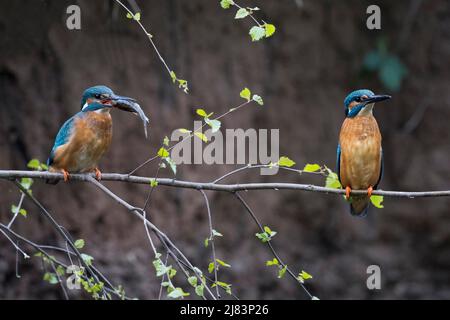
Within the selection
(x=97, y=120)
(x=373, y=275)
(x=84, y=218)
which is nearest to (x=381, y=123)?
(x=373, y=275)

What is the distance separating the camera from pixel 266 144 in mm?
6000

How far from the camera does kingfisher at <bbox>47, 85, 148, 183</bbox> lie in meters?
3.82

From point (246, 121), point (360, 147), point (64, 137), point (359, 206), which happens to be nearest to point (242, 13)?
point (360, 147)

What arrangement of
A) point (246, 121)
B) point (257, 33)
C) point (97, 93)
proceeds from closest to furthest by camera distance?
point (257, 33)
point (97, 93)
point (246, 121)

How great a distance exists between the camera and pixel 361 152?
12.8 ft

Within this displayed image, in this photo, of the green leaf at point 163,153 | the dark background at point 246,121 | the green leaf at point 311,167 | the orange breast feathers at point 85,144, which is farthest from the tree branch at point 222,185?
the dark background at point 246,121

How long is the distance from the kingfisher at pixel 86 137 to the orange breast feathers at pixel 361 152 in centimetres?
128

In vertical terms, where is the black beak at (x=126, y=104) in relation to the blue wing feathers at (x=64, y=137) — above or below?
above

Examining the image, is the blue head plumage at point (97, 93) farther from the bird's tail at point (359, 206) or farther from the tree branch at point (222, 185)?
the bird's tail at point (359, 206)

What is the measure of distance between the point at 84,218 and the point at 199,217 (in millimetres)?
913

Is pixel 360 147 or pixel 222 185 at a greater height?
pixel 360 147

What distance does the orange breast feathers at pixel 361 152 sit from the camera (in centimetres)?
389

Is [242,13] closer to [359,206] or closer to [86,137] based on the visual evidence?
[86,137]

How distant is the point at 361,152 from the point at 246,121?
6.80 ft
